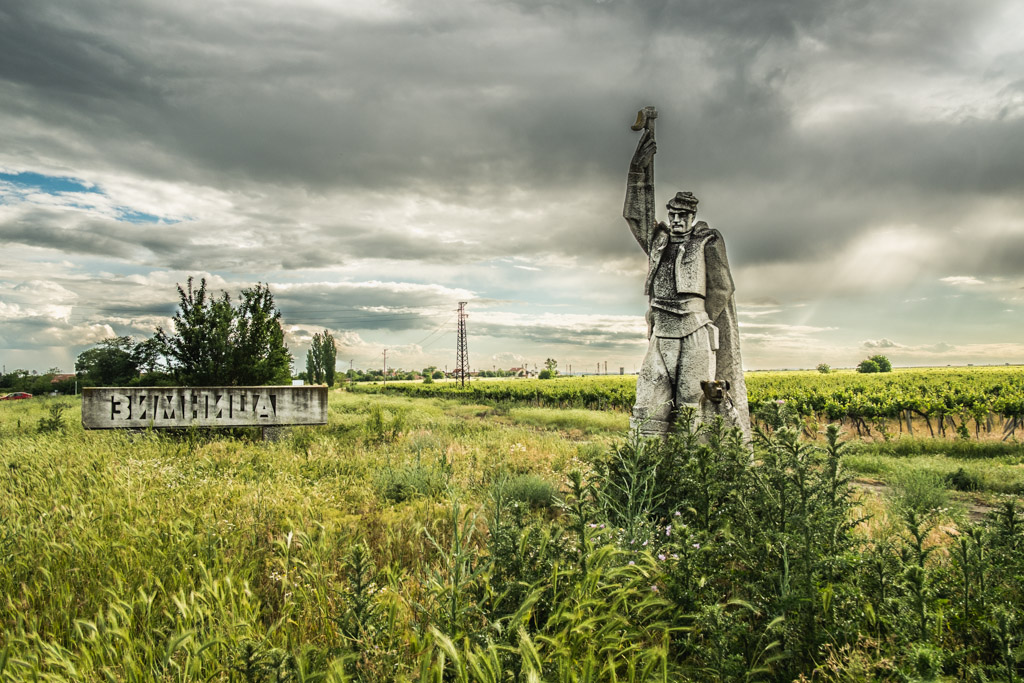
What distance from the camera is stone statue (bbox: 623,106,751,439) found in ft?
19.2

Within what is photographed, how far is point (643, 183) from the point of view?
6691 millimetres

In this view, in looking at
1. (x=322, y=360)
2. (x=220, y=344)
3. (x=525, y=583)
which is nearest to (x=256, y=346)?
(x=220, y=344)

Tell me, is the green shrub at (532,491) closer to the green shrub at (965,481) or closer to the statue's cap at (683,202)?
the statue's cap at (683,202)

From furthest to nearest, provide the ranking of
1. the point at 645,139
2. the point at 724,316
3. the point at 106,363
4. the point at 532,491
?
the point at 106,363 < the point at 645,139 < the point at 724,316 < the point at 532,491

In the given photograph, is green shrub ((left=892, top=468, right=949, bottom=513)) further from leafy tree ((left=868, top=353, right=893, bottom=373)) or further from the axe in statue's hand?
leafy tree ((left=868, top=353, right=893, bottom=373))

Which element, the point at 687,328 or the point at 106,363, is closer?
the point at 687,328

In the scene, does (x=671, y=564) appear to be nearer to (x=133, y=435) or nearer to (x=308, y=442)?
(x=308, y=442)

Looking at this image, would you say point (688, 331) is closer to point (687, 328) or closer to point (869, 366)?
point (687, 328)

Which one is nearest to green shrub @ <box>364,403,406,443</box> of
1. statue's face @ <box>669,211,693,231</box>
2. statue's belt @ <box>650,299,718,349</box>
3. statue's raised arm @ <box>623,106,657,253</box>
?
statue's belt @ <box>650,299,718,349</box>

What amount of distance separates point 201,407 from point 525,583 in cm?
961

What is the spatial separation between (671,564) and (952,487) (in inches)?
355

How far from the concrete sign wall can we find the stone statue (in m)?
6.70

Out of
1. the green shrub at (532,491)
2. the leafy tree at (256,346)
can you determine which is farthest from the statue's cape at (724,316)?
the leafy tree at (256,346)

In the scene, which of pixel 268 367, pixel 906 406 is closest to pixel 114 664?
pixel 268 367
